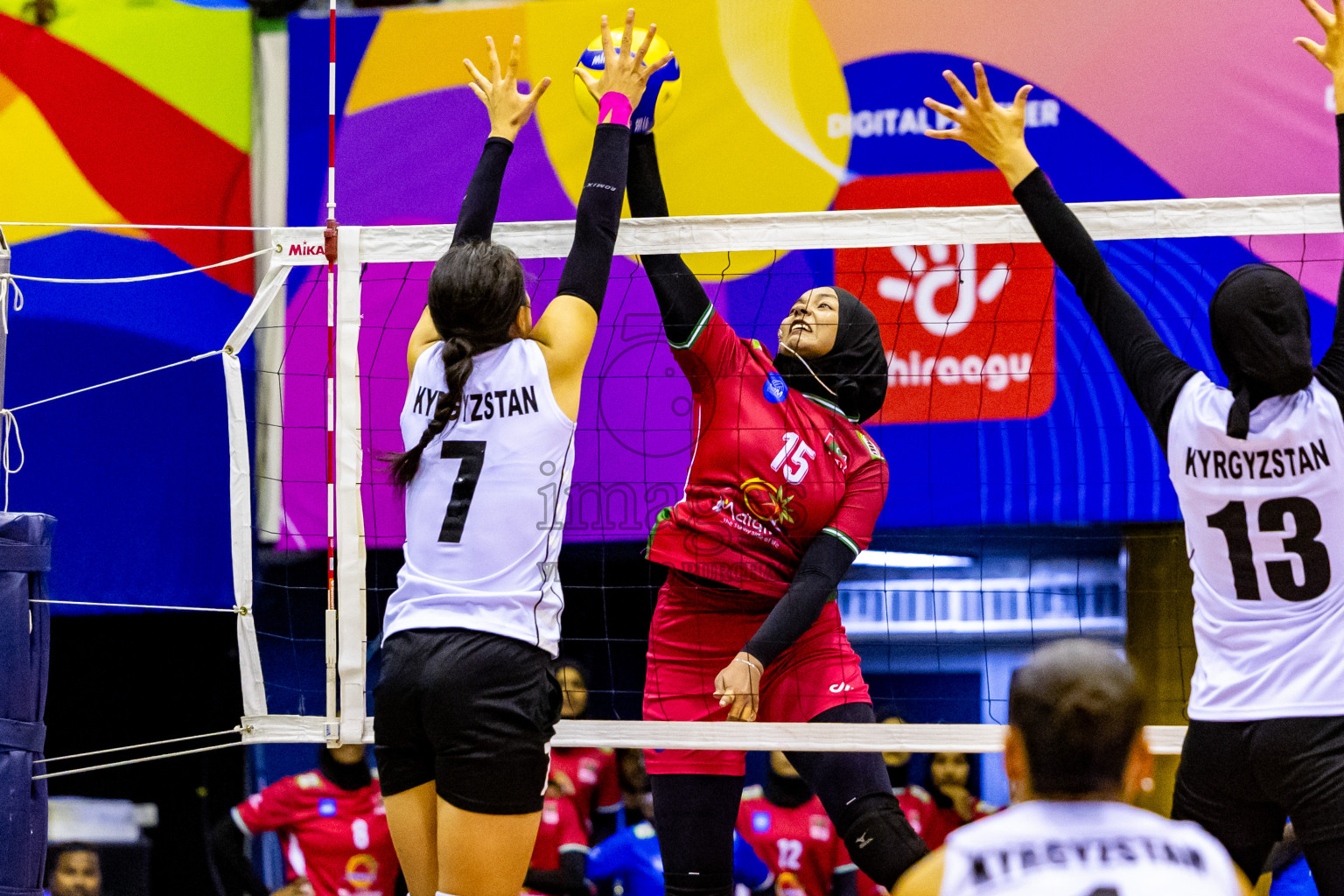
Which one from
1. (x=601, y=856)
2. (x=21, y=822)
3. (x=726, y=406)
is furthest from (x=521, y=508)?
(x=601, y=856)

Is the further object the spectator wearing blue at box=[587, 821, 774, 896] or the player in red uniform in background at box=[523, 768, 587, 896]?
the spectator wearing blue at box=[587, 821, 774, 896]

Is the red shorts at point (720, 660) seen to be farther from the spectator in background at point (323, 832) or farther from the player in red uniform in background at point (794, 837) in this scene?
the spectator in background at point (323, 832)

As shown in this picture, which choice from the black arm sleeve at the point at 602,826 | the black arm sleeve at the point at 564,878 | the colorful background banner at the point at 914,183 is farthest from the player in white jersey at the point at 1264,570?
the black arm sleeve at the point at 602,826

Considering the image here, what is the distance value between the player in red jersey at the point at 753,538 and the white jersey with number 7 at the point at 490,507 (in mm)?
861

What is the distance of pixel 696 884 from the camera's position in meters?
3.36

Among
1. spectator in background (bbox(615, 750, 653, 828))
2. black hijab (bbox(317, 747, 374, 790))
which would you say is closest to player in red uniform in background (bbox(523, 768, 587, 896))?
spectator in background (bbox(615, 750, 653, 828))

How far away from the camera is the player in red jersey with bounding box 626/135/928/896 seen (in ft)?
11.4

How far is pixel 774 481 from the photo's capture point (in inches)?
141

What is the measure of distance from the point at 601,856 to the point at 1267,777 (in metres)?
3.35

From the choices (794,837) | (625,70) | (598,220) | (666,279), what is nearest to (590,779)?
(794,837)

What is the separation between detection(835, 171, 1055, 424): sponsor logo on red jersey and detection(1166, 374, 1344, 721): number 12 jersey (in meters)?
2.49

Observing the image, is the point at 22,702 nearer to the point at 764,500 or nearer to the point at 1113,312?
the point at 764,500

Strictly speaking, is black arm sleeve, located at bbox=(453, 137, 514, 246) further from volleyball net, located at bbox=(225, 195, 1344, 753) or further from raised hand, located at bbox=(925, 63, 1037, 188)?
volleyball net, located at bbox=(225, 195, 1344, 753)

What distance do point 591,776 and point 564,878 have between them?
17.8 inches
